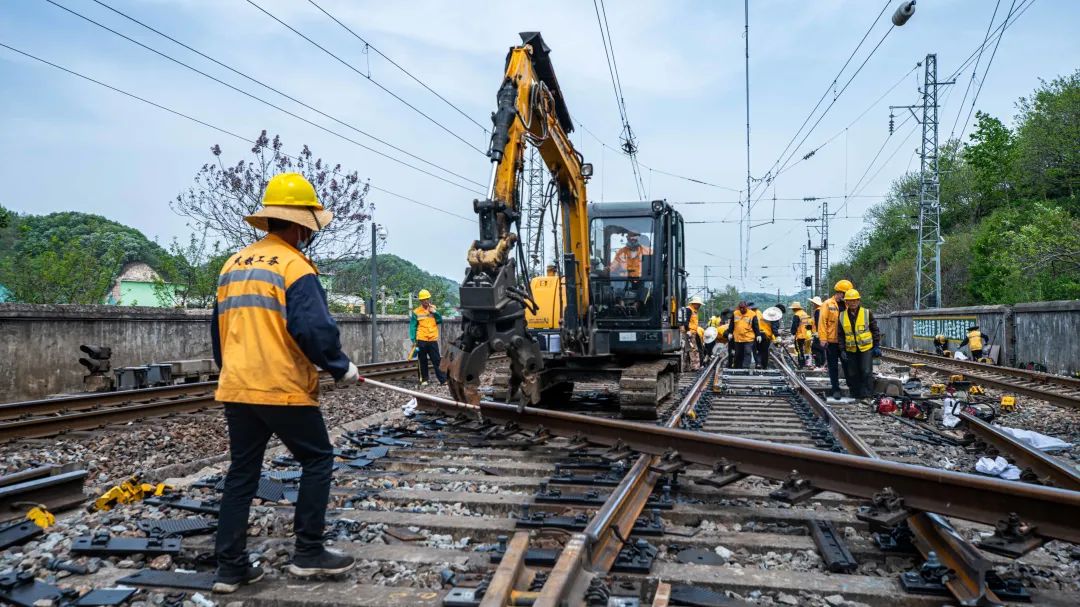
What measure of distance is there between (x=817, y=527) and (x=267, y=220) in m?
3.39

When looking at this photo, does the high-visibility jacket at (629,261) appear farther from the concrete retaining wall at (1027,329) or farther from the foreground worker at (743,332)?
the concrete retaining wall at (1027,329)

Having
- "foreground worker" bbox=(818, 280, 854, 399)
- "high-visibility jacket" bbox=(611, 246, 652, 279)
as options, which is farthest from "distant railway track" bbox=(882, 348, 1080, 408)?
"high-visibility jacket" bbox=(611, 246, 652, 279)

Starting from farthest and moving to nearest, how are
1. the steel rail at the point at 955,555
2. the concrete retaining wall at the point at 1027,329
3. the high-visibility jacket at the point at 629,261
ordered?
the concrete retaining wall at the point at 1027,329 < the high-visibility jacket at the point at 629,261 < the steel rail at the point at 955,555

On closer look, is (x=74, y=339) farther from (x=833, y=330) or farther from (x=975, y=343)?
(x=975, y=343)

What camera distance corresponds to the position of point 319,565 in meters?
3.46

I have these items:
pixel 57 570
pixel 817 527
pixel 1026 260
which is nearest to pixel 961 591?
pixel 817 527

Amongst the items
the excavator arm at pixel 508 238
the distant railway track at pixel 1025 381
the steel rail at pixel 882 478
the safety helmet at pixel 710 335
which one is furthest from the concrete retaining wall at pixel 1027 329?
the steel rail at pixel 882 478

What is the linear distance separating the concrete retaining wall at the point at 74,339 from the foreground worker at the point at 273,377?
1077cm

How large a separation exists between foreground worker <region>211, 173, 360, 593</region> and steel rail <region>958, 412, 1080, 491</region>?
4.60m

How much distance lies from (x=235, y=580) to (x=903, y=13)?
11.9m

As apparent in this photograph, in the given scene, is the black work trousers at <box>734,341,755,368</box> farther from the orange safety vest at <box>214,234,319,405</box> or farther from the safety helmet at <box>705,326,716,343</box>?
the orange safety vest at <box>214,234,319,405</box>

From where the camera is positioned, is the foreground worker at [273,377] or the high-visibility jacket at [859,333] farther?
the high-visibility jacket at [859,333]

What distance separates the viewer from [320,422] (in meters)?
3.69

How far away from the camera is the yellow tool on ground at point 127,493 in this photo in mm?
4734
